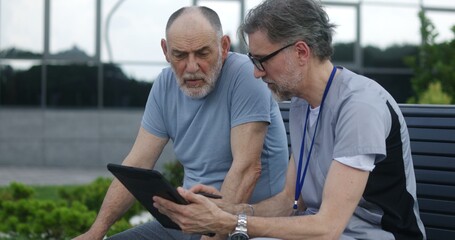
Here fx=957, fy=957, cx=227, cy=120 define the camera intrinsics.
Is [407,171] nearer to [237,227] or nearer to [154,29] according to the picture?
[237,227]

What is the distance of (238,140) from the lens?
3.61 m

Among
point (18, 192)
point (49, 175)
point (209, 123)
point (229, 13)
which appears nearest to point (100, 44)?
point (229, 13)

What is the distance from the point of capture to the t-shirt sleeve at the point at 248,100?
3646 millimetres

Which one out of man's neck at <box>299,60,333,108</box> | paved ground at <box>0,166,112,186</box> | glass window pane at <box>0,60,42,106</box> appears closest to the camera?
man's neck at <box>299,60,333,108</box>

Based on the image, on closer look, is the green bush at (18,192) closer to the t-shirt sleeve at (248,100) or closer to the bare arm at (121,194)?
the bare arm at (121,194)

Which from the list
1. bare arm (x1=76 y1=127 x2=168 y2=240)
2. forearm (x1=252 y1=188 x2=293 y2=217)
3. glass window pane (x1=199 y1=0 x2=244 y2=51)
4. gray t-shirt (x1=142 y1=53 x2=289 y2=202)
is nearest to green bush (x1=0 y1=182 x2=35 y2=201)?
bare arm (x1=76 y1=127 x2=168 y2=240)

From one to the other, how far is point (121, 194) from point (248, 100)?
69 cm

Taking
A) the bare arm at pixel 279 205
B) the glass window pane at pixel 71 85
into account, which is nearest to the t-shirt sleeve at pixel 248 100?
the bare arm at pixel 279 205

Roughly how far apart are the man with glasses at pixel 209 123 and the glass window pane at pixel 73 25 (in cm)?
1277

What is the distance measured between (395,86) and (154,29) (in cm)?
444

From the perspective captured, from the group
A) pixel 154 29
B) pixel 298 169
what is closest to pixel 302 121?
pixel 298 169

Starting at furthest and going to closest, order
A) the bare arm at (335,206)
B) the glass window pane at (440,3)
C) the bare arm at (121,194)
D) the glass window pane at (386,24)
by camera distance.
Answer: the glass window pane at (440,3) → the glass window pane at (386,24) → the bare arm at (121,194) → the bare arm at (335,206)

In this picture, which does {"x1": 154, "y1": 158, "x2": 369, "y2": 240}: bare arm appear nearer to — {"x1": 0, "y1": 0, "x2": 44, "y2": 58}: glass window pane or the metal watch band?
the metal watch band

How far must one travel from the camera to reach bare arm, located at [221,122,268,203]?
3.55 m
